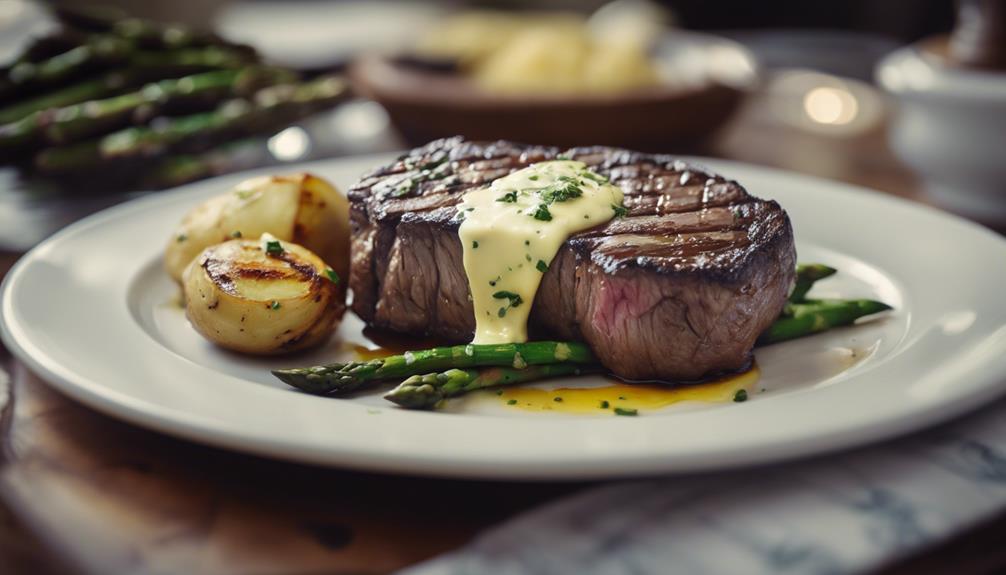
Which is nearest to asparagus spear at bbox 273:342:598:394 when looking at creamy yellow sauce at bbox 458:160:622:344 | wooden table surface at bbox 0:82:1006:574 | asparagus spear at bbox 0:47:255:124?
creamy yellow sauce at bbox 458:160:622:344

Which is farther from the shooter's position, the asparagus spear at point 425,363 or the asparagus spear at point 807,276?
the asparagus spear at point 807,276

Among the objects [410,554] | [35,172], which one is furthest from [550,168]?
[35,172]

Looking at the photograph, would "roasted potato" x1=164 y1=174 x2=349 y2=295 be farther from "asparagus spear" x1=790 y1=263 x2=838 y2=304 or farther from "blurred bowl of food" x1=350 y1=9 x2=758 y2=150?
"blurred bowl of food" x1=350 y1=9 x2=758 y2=150

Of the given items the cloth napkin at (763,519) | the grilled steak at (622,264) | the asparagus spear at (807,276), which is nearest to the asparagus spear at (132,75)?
the grilled steak at (622,264)

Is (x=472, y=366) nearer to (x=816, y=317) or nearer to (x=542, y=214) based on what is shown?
(x=542, y=214)

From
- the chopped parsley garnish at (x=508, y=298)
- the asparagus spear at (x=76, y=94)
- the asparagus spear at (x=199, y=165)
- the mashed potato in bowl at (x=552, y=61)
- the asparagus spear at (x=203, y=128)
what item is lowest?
the asparagus spear at (x=199, y=165)

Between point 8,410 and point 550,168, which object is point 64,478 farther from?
point 550,168

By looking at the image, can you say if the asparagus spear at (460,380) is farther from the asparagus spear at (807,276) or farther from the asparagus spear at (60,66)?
the asparagus spear at (60,66)
